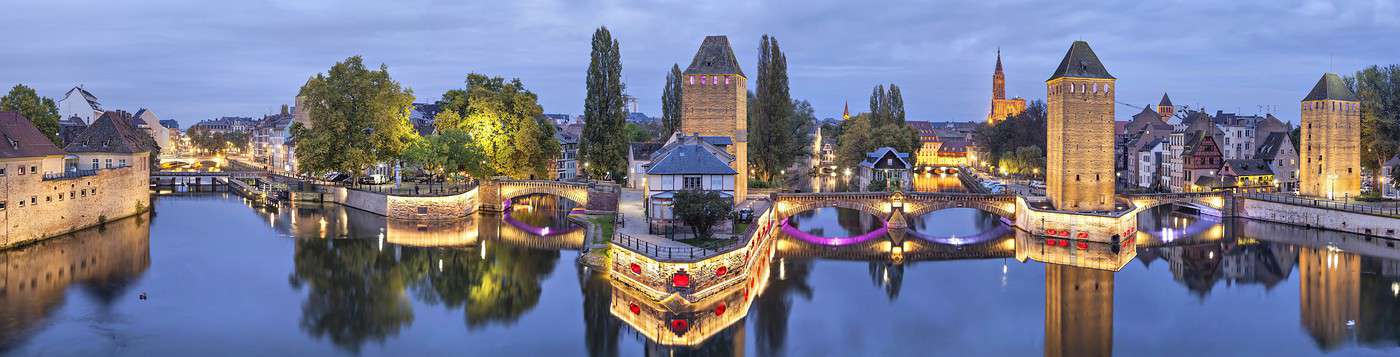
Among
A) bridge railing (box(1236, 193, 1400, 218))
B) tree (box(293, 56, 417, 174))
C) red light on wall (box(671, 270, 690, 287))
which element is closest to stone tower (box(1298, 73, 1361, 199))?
bridge railing (box(1236, 193, 1400, 218))

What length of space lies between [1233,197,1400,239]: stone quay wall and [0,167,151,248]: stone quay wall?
185 feet

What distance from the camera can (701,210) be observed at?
104ft

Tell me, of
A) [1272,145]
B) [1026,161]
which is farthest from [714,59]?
[1026,161]

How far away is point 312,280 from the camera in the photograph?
31.7 m

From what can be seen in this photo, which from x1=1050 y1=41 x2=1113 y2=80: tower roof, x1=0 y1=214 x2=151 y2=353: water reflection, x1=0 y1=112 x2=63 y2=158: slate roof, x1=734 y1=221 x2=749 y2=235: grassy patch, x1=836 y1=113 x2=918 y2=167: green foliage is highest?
x1=1050 y1=41 x2=1113 y2=80: tower roof

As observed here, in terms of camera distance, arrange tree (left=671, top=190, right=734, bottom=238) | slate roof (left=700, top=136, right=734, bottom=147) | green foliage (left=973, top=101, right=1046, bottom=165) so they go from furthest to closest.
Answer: green foliage (left=973, top=101, right=1046, bottom=165) → slate roof (left=700, top=136, right=734, bottom=147) → tree (left=671, top=190, right=734, bottom=238)

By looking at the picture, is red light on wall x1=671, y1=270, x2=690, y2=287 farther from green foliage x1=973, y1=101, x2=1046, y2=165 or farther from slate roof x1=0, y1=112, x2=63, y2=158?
green foliage x1=973, y1=101, x2=1046, y2=165

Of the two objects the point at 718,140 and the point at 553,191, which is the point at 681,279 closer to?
the point at 718,140

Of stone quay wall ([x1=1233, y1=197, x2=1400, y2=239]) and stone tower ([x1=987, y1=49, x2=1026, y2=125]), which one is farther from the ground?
stone tower ([x1=987, y1=49, x2=1026, y2=125])

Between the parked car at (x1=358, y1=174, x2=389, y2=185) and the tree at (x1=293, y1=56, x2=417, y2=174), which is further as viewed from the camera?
the parked car at (x1=358, y1=174, x2=389, y2=185)

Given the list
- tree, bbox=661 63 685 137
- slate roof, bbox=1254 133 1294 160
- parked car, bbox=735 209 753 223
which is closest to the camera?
parked car, bbox=735 209 753 223

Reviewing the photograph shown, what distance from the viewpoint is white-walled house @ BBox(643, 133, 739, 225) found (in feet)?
122

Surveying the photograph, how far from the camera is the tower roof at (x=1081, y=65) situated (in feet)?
144

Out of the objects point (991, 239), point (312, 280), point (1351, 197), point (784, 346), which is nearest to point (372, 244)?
point (312, 280)
